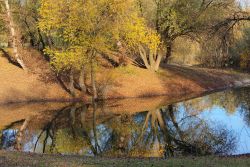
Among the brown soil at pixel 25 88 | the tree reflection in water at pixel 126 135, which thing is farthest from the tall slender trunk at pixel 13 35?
the tree reflection in water at pixel 126 135

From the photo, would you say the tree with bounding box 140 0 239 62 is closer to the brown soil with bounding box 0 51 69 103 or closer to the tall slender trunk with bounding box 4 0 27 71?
the brown soil with bounding box 0 51 69 103

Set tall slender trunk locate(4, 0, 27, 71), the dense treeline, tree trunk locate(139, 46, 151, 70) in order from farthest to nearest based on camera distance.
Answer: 1. tree trunk locate(139, 46, 151, 70)
2. tall slender trunk locate(4, 0, 27, 71)
3. the dense treeline

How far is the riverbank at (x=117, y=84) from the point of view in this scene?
3853 cm

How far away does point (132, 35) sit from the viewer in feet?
120

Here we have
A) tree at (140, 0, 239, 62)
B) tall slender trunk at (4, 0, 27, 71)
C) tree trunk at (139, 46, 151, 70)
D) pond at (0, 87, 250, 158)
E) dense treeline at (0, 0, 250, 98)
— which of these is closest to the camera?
pond at (0, 87, 250, 158)

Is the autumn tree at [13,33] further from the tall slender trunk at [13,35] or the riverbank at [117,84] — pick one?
the riverbank at [117,84]

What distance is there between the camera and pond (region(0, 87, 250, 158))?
2088cm

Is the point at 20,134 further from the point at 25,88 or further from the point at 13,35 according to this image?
the point at 13,35

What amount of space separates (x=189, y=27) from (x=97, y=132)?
2131cm

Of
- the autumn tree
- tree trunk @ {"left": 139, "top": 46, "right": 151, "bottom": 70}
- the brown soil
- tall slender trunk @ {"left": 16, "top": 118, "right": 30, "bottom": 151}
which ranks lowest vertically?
tall slender trunk @ {"left": 16, "top": 118, "right": 30, "bottom": 151}

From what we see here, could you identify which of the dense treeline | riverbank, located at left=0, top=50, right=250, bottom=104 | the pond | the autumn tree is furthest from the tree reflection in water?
the autumn tree

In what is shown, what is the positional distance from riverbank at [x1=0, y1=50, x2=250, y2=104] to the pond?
2527 millimetres

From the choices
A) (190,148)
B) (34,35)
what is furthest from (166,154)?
(34,35)

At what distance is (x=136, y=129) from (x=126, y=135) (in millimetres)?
1748
